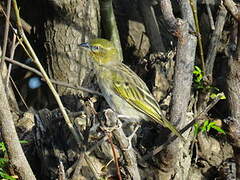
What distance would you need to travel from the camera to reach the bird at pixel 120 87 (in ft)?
18.0

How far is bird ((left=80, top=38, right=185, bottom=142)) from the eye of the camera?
18.0 ft

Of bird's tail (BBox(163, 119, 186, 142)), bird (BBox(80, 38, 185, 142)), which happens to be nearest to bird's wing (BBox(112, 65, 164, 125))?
bird (BBox(80, 38, 185, 142))

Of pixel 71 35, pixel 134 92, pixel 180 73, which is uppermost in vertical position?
pixel 71 35

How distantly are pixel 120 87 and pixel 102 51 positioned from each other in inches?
21.1

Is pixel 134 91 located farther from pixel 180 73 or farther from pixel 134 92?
pixel 180 73

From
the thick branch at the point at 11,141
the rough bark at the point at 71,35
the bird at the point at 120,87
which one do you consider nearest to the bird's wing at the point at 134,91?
the bird at the point at 120,87

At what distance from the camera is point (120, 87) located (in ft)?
18.8

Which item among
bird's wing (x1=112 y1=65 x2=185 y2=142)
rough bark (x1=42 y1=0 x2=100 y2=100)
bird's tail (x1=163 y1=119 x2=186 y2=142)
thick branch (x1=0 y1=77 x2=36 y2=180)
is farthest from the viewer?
rough bark (x1=42 y1=0 x2=100 y2=100)

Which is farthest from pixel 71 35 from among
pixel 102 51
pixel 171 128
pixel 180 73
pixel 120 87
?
pixel 171 128

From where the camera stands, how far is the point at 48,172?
213 inches

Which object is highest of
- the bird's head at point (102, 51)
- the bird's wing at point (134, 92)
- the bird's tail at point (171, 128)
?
the bird's head at point (102, 51)

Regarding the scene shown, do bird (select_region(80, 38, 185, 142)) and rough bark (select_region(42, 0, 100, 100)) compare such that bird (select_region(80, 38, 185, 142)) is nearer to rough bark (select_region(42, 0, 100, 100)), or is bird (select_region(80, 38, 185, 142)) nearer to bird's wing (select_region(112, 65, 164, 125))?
bird's wing (select_region(112, 65, 164, 125))

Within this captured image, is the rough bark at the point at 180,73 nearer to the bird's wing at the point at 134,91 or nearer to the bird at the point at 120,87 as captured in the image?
the bird at the point at 120,87

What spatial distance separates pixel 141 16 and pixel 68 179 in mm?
3110
